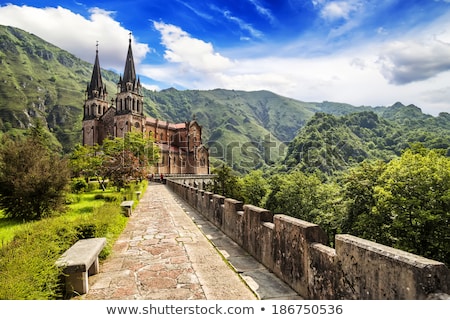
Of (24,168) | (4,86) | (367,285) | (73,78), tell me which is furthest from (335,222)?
(73,78)

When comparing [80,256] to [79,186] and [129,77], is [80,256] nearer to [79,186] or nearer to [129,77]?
[79,186]

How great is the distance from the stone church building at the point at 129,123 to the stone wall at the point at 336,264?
5664cm

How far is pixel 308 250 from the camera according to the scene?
3.60 meters

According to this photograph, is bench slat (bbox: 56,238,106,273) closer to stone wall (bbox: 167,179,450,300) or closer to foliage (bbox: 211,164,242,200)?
stone wall (bbox: 167,179,450,300)

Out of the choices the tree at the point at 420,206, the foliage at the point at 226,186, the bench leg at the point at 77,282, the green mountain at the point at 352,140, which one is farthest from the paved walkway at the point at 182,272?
the green mountain at the point at 352,140

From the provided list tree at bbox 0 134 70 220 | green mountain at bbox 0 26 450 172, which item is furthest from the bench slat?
green mountain at bbox 0 26 450 172

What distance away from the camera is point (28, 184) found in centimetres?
1090

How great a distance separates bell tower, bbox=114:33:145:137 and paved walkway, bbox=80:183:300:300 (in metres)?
59.6

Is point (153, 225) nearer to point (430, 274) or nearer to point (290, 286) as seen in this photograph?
point (290, 286)

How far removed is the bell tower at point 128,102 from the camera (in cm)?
6312

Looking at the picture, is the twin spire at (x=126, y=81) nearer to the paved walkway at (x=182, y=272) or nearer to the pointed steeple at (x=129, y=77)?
the pointed steeple at (x=129, y=77)

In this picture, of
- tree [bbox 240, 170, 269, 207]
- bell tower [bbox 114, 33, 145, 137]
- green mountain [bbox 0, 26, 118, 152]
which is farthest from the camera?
green mountain [bbox 0, 26, 118, 152]

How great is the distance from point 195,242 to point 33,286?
13.9 feet

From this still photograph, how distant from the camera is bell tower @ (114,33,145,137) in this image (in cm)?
6312
